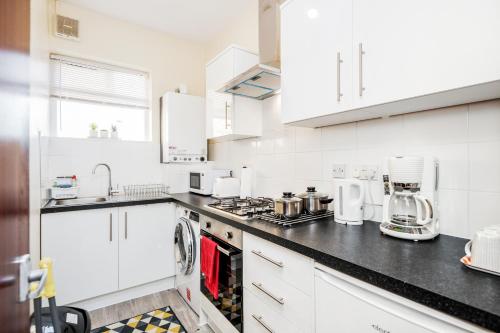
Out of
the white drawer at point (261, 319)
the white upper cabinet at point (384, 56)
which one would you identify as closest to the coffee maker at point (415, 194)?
the white upper cabinet at point (384, 56)

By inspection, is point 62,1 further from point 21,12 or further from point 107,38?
point 21,12

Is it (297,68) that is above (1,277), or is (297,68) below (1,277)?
above

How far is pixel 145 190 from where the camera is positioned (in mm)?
2930

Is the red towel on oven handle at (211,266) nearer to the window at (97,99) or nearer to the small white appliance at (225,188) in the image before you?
the small white appliance at (225,188)

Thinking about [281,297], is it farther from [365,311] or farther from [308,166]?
[308,166]

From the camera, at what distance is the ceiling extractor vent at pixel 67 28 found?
2545 mm

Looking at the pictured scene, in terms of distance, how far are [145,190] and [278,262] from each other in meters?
2.22

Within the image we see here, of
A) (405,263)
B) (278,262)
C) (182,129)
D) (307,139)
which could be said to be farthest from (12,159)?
(182,129)

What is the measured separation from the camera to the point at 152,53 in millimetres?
3105

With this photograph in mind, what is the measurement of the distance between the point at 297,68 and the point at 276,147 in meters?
0.84

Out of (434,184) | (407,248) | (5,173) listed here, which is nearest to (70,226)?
(5,173)

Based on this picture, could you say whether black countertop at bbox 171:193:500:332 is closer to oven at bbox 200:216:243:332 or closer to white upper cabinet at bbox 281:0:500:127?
oven at bbox 200:216:243:332

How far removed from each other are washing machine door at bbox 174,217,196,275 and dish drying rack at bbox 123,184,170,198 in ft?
2.15

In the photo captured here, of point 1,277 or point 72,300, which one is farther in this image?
point 72,300
